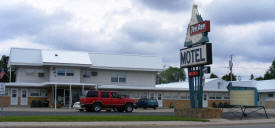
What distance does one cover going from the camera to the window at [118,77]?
1837 inches

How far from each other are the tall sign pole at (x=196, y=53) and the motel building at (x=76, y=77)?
16.7m

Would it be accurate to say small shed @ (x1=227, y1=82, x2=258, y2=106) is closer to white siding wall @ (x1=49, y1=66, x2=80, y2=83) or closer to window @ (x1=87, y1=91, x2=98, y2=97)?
window @ (x1=87, y1=91, x2=98, y2=97)

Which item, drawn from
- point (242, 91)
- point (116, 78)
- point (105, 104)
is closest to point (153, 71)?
point (116, 78)

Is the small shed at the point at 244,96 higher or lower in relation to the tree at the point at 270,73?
lower

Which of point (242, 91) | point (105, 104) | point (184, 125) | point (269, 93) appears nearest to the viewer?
point (184, 125)

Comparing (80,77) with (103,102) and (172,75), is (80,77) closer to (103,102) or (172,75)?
(103,102)

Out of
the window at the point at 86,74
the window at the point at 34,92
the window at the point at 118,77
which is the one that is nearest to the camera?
the window at the point at 34,92

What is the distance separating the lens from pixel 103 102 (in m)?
31.9

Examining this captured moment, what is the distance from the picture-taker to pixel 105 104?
32031mm

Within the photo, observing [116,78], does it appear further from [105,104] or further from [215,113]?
[215,113]

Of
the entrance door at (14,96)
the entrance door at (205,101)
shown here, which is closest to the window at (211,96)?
the entrance door at (205,101)

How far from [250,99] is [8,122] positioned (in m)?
16.2

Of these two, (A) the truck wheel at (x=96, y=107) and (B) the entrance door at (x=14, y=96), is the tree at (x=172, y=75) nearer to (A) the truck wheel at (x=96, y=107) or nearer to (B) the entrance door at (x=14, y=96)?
(B) the entrance door at (x=14, y=96)

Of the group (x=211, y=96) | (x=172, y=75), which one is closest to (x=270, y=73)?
(x=172, y=75)
